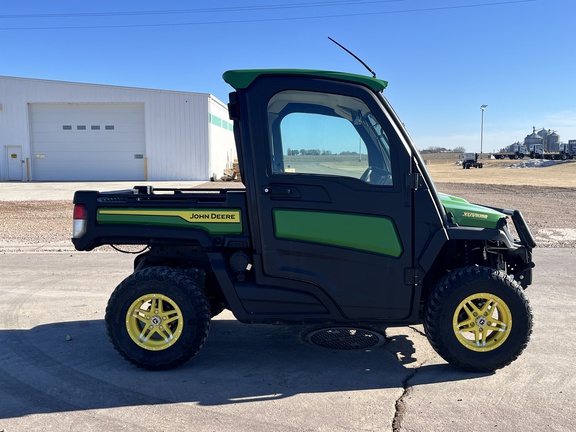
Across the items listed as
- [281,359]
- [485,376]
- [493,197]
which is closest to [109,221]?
[281,359]

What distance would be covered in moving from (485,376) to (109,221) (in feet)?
10.7

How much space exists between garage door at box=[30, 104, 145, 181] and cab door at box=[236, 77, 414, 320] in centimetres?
2916

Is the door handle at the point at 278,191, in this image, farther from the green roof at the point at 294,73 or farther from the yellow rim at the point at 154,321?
the yellow rim at the point at 154,321

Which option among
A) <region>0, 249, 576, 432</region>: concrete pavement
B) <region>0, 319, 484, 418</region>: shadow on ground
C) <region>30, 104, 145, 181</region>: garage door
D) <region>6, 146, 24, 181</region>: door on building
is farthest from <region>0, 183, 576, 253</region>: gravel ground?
<region>6, 146, 24, 181</region>: door on building

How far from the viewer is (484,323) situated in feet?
13.4

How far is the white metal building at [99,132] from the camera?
30.8m

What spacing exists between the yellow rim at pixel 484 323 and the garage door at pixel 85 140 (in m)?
29.8

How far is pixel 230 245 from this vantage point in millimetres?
4172

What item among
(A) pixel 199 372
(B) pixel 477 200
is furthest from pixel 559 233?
(A) pixel 199 372

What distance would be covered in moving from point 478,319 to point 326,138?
1864 millimetres

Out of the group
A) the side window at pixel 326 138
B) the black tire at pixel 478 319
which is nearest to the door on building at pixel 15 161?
the side window at pixel 326 138

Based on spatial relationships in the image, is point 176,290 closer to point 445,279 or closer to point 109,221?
point 109,221

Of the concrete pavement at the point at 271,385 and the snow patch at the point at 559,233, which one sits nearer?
the concrete pavement at the point at 271,385

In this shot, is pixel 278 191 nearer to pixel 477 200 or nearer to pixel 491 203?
pixel 491 203
